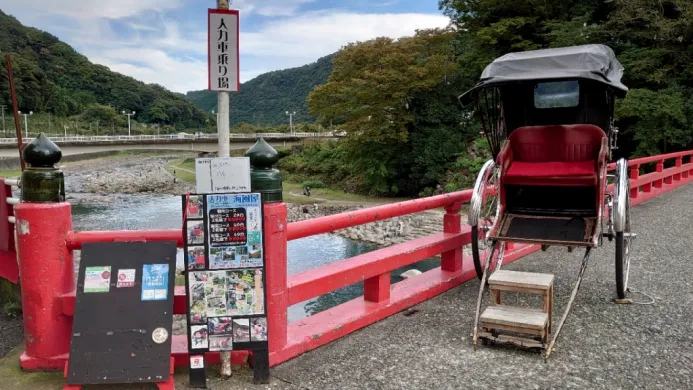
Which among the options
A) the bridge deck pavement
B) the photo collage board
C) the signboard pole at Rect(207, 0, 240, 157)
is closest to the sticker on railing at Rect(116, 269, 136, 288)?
the photo collage board

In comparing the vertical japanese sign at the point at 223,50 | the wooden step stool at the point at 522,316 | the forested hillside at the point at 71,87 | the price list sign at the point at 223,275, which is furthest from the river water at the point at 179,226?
the forested hillside at the point at 71,87

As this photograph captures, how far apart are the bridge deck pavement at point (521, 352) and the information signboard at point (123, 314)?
85cm

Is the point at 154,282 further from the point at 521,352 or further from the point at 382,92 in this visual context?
the point at 382,92

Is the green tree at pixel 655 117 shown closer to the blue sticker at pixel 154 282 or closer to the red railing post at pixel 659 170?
the red railing post at pixel 659 170

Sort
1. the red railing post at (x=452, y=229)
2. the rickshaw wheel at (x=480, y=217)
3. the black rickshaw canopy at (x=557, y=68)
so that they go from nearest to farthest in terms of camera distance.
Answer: the black rickshaw canopy at (x=557, y=68) → the rickshaw wheel at (x=480, y=217) → the red railing post at (x=452, y=229)

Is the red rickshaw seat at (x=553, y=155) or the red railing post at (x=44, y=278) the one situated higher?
the red rickshaw seat at (x=553, y=155)

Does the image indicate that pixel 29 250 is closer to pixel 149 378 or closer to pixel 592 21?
pixel 149 378

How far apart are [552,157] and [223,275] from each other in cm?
424

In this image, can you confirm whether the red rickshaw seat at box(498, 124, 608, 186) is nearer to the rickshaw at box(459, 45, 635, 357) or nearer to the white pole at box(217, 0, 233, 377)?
the rickshaw at box(459, 45, 635, 357)

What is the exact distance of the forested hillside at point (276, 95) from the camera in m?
133

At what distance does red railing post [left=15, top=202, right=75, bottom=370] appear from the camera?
3119 millimetres

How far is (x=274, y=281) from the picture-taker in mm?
3340

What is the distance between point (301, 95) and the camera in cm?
13788

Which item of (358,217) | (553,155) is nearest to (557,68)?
(553,155)
